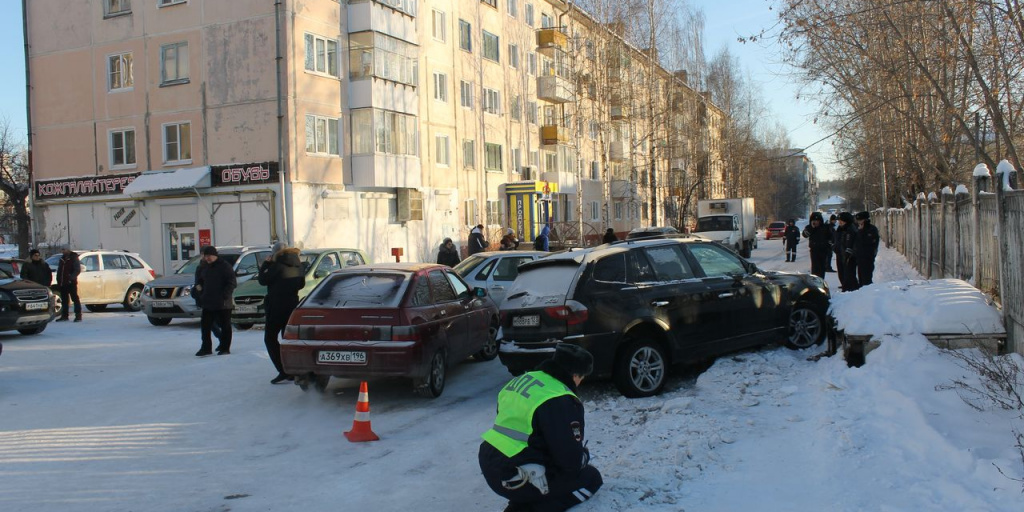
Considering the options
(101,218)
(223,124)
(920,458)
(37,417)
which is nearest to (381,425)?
(37,417)

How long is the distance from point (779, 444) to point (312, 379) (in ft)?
18.1

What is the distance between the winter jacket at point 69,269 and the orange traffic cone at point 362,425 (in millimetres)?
13679

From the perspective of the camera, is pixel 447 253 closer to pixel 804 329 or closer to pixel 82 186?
pixel 804 329

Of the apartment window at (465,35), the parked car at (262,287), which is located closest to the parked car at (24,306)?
the parked car at (262,287)

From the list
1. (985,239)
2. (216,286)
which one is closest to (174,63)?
(216,286)

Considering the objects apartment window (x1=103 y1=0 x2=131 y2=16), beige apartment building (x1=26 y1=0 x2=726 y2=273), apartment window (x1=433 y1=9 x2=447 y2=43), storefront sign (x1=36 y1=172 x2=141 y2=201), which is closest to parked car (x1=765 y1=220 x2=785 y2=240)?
beige apartment building (x1=26 y1=0 x2=726 y2=273)

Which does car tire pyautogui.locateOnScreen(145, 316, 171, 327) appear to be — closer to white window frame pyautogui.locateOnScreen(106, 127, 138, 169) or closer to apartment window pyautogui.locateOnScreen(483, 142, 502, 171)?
white window frame pyautogui.locateOnScreen(106, 127, 138, 169)

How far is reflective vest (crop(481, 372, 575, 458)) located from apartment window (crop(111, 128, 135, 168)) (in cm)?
3014

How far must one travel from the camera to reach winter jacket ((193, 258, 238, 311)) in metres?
11.9

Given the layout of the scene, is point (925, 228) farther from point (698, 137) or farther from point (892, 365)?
point (698, 137)

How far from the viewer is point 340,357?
863 cm

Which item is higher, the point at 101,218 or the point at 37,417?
the point at 101,218

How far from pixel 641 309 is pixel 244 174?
22.6 m

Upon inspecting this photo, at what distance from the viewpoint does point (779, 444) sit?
6.09 meters
